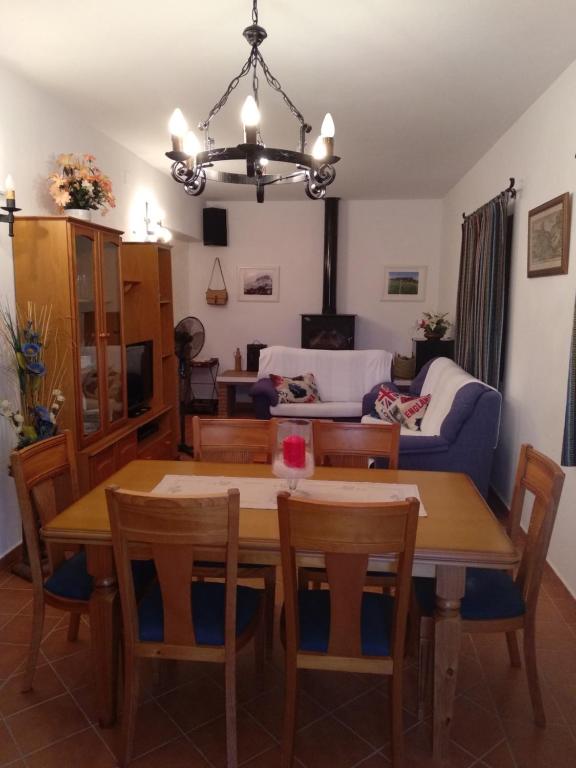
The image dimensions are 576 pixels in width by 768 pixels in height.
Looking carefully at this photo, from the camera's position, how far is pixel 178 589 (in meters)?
1.58

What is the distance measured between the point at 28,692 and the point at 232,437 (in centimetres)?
120

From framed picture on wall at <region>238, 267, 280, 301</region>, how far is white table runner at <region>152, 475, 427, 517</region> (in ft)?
16.2

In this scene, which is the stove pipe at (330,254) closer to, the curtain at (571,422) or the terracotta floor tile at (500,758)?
the curtain at (571,422)

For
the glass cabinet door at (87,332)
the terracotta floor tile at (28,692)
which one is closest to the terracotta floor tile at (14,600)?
the terracotta floor tile at (28,692)

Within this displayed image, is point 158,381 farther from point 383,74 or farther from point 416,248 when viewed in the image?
point 416,248

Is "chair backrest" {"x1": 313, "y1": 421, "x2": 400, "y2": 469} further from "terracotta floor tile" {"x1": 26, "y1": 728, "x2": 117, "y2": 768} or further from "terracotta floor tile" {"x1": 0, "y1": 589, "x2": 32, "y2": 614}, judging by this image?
"terracotta floor tile" {"x1": 0, "y1": 589, "x2": 32, "y2": 614}

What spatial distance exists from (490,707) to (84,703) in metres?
1.43

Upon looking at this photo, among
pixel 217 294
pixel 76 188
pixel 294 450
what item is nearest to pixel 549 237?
pixel 294 450

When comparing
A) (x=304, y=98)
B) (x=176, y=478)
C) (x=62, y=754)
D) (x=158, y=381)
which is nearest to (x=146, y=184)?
(x=158, y=381)

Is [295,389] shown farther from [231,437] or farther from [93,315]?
[231,437]

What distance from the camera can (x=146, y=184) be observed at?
490 cm

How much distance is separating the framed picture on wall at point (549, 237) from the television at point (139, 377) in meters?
2.66

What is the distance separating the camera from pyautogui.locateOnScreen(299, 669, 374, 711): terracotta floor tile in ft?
6.58

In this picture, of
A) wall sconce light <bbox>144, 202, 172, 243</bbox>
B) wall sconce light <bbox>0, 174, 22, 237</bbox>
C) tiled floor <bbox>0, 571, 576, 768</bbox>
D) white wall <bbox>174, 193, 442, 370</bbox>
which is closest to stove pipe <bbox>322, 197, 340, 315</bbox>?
white wall <bbox>174, 193, 442, 370</bbox>
